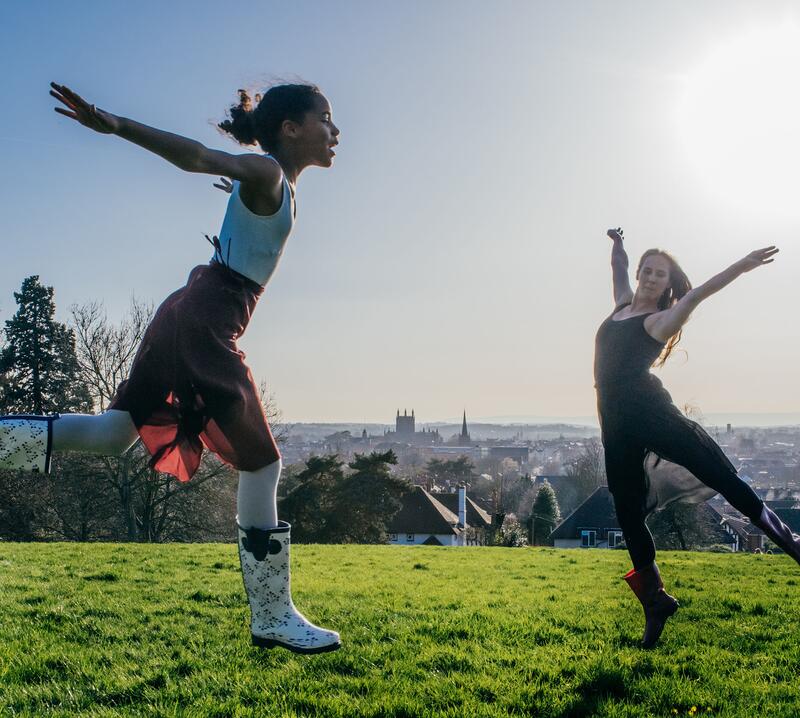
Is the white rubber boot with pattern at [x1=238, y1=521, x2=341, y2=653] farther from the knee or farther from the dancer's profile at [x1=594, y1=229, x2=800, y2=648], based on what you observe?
the dancer's profile at [x1=594, y1=229, x2=800, y2=648]

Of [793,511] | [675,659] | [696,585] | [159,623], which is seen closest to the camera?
[675,659]

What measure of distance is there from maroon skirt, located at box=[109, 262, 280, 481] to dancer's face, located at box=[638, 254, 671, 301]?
2.71m

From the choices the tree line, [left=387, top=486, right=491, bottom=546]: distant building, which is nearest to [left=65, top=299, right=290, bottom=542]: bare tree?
Answer: the tree line

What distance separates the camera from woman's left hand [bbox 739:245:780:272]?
156 inches

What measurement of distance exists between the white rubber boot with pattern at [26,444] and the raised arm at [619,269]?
373 cm

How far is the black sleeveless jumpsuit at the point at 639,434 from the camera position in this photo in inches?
168

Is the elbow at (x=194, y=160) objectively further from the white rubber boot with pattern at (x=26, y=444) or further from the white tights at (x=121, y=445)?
the white rubber boot with pattern at (x=26, y=444)

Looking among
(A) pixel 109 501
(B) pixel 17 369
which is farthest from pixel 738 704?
(B) pixel 17 369

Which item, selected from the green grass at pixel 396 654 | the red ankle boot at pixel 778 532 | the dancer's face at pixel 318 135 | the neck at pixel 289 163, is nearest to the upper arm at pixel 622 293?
the red ankle boot at pixel 778 532

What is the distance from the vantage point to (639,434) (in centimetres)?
447

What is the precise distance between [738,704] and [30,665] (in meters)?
3.77

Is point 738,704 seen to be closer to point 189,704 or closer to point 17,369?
point 189,704

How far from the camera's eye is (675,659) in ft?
14.7

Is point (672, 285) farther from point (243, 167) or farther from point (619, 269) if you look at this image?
point (243, 167)
